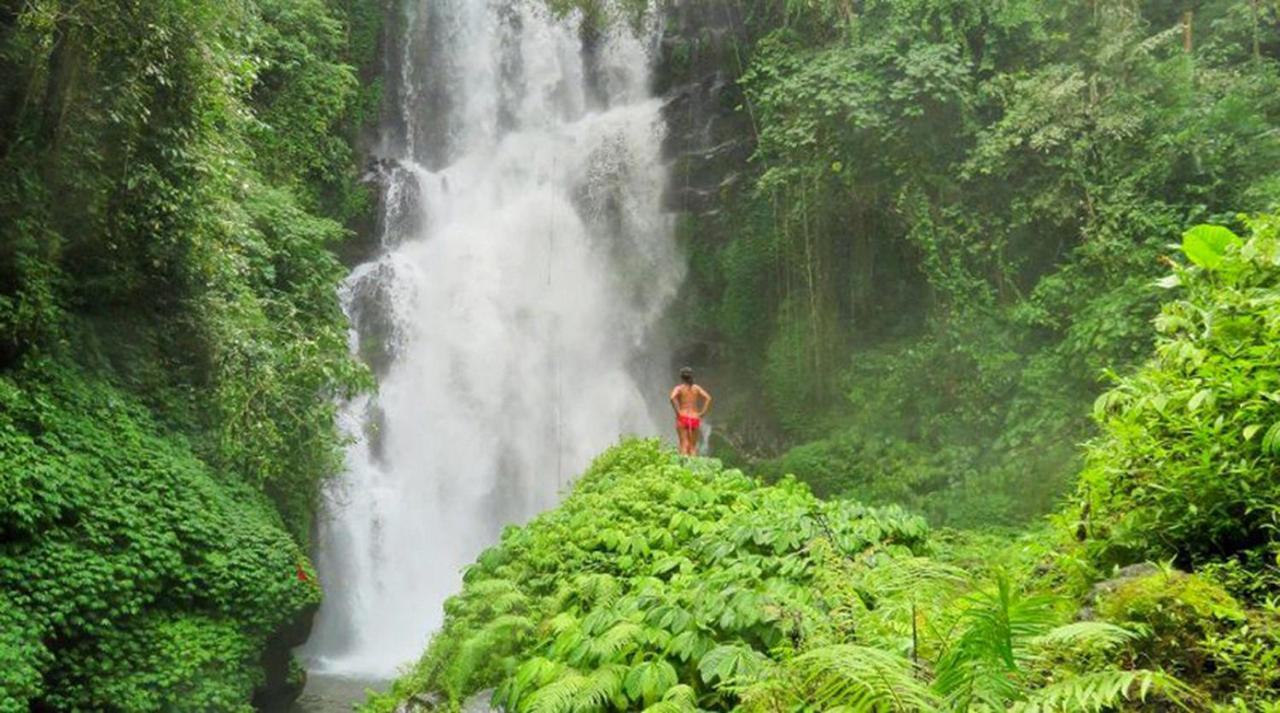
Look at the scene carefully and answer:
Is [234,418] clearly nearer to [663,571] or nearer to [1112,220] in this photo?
[663,571]

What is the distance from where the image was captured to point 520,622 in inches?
187

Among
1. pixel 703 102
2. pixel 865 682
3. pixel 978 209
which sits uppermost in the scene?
pixel 703 102

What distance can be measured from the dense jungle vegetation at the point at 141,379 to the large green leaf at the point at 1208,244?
7.33m

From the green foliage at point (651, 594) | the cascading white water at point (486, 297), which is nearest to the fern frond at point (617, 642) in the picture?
the green foliage at point (651, 594)

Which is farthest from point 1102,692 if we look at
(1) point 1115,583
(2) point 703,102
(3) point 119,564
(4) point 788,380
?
(2) point 703,102

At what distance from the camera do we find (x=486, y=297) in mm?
18891

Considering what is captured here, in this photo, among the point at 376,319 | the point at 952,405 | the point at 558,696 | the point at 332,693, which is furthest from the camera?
the point at 376,319

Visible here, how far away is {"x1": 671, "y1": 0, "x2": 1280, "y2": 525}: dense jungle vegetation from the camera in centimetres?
1113

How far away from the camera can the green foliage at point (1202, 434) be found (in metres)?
2.90

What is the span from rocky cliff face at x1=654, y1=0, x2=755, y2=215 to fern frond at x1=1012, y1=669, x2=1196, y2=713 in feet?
54.4

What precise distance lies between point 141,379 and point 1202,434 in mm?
9445

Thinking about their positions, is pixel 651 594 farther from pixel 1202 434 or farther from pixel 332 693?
pixel 332 693

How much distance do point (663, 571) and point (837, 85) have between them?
33.4 feet

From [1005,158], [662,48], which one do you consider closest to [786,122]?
[1005,158]
